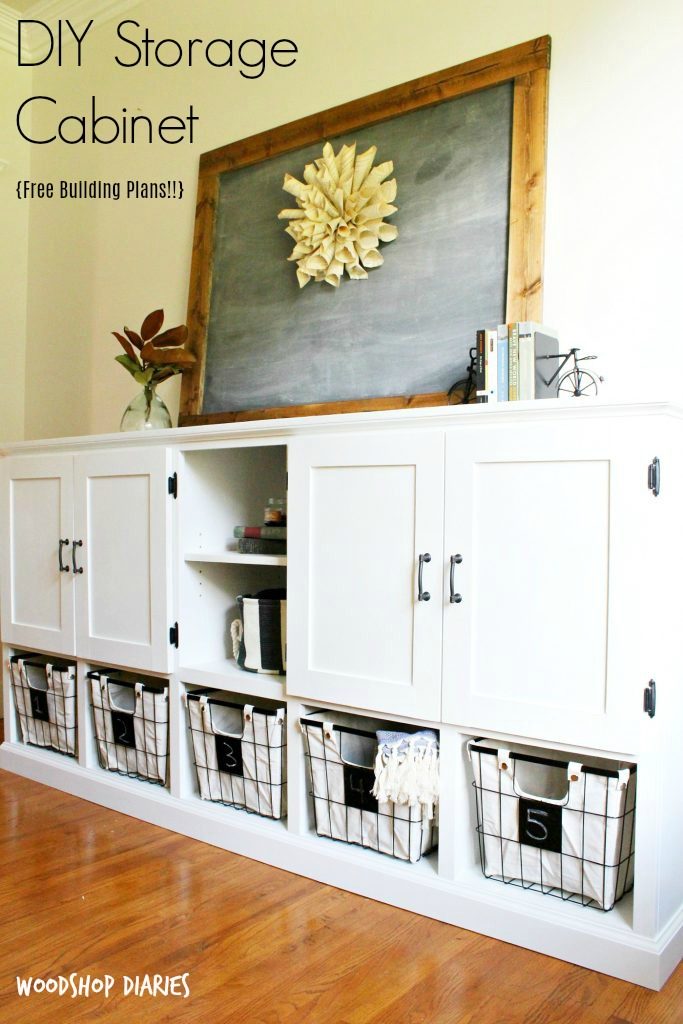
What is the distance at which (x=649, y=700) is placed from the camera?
164 cm

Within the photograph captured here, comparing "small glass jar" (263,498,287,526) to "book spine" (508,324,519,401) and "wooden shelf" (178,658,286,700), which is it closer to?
"wooden shelf" (178,658,286,700)

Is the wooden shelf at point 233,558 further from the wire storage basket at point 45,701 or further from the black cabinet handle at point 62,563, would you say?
the wire storage basket at point 45,701

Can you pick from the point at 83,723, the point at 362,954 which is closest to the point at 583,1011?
the point at 362,954

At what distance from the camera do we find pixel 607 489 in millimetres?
1673

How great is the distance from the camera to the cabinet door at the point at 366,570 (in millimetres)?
1919

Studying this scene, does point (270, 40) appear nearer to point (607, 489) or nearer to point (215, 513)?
point (215, 513)

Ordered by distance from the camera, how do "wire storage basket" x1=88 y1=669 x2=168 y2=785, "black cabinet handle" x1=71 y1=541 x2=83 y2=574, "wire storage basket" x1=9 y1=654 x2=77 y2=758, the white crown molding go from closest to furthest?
"wire storage basket" x1=88 y1=669 x2=168 y2=785, "black cabinet handle" x1=71 y1=541 x2=83 y2=574, "wire storage basket" x1=9 y1=654 x2=77 y2=758, the white crown molding

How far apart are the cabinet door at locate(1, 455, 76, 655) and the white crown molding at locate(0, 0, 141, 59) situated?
1879mm

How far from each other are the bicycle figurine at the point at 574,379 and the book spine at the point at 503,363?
8 cm

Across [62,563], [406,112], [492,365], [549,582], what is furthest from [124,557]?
[406,112]

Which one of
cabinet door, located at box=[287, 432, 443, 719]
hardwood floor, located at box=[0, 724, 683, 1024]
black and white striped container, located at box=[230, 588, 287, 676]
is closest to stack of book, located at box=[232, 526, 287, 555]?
black and white striped container, located at box=[230, 588, 287, 676]

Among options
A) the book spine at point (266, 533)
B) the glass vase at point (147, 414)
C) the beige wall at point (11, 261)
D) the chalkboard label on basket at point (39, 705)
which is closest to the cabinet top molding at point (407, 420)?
the glass vase at point (147, 414)

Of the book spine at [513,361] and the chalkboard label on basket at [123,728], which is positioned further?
the chalkboard label on basket at [123,728]

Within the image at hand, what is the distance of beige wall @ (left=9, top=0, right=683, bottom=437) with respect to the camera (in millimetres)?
2049
